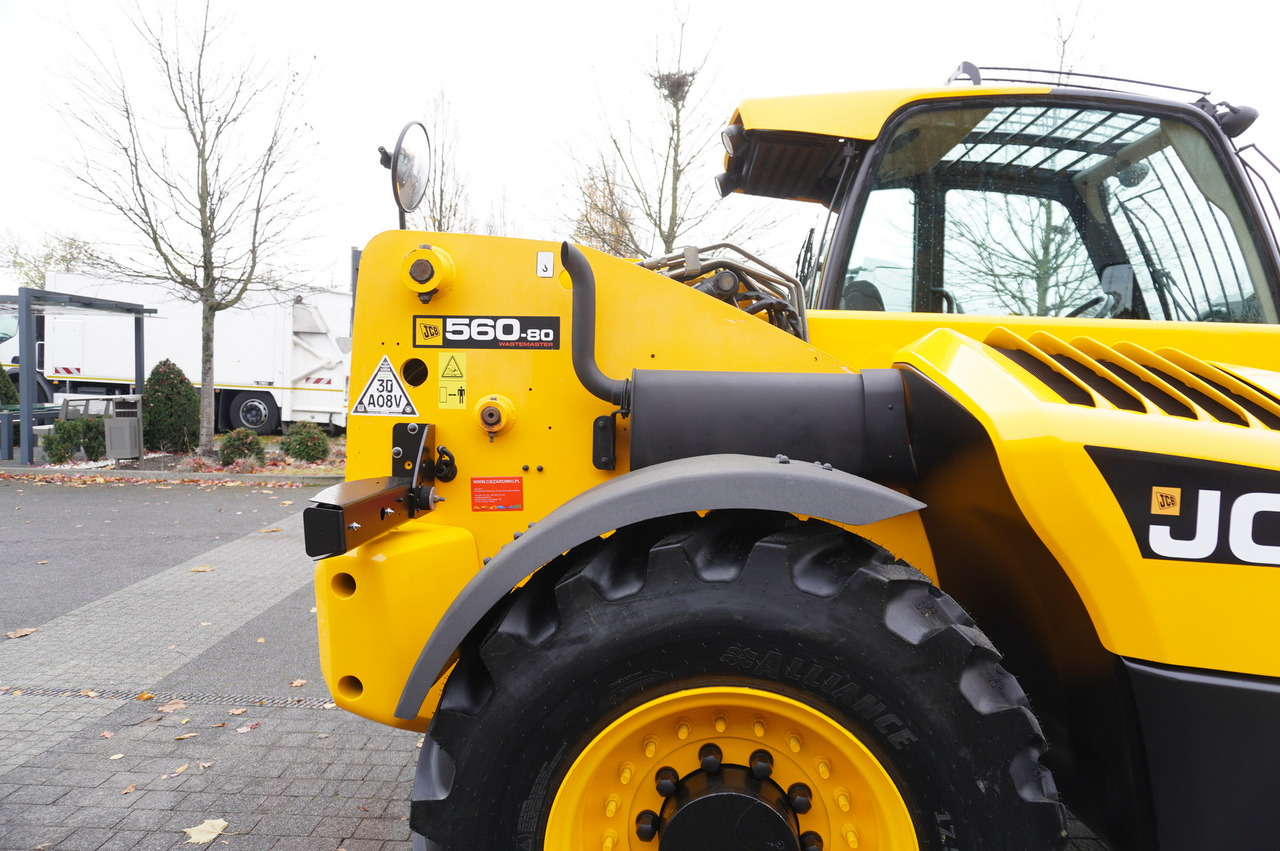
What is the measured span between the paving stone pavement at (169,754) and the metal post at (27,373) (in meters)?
8.90

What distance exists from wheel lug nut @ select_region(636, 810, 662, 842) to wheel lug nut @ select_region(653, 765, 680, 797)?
0.06 metres

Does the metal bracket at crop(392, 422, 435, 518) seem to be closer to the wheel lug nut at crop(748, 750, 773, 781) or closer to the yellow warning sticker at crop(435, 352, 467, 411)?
the yellow warning sticker at crop(435, 352, 467, 411)

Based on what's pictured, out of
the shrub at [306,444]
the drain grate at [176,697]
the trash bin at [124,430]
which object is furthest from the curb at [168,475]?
the drain grate at [176,697]

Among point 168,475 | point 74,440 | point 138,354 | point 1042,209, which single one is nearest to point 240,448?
point 168,475

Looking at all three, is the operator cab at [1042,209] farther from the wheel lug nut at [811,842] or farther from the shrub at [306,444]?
the shrub at [306,444]

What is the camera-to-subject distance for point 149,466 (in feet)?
42.1

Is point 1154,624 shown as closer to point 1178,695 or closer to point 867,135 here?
point 1178,695

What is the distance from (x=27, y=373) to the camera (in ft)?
39.1

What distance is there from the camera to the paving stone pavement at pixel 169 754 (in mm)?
2871

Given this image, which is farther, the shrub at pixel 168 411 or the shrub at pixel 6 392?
the shrub at pixel 6 392

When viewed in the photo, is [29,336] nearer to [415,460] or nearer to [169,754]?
[169,754]

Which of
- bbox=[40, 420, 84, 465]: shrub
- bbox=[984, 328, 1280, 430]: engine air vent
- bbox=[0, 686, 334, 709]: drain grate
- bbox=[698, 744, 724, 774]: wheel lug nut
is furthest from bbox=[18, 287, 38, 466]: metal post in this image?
bbox=[984, 328, 1280, 430]: engine air vent

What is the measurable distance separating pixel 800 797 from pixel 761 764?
110 mm

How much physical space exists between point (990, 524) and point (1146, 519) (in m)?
0.36
